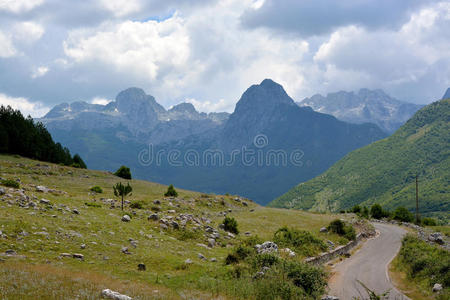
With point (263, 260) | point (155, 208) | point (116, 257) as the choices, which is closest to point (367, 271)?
point (263, 260)

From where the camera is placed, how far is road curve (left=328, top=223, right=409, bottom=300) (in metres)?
26.2

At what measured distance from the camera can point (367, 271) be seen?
3372 centimetres

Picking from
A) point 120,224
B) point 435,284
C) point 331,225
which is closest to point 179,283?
point 120,224

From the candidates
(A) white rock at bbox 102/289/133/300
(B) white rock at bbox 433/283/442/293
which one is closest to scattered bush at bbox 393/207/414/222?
(B) white rock at bbox 433/283/442/293

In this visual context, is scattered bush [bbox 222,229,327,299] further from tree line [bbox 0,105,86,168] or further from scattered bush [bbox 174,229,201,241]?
tree line [bbox 0,105,86,168]

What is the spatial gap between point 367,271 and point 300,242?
23.1 ft

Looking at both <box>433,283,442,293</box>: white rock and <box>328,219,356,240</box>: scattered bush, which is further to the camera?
<box>328,219,356,240</box>: scattered bush

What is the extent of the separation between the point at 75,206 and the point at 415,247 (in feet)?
122

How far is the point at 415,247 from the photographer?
3881cm

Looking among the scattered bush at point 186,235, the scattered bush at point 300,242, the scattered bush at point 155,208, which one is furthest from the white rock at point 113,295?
the scattered bush at point 155,208

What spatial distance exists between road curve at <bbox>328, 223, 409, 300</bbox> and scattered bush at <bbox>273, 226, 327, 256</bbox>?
2795mm

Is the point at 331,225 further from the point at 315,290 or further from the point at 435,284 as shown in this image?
the point at 315,290

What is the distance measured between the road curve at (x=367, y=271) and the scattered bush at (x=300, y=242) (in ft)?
9.17

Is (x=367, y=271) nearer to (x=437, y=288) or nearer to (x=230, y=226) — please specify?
(x=437, y=288)
